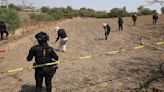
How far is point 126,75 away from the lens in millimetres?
11977

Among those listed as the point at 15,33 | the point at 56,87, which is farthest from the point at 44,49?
the point at 15,33

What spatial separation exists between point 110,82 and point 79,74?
170 centimetres

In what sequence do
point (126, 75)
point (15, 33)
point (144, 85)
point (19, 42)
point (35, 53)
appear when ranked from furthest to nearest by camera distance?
point (15, 33) → point (19, 42) → point (126, 75) → point (144, 85) → point (35, 53)

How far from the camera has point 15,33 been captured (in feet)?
121

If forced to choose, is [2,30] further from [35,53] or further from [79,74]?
[35,53]

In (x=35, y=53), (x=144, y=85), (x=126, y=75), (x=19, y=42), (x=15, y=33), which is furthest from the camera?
(x=15, y=33)

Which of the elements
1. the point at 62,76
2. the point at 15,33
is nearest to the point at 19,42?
the point at 15,33

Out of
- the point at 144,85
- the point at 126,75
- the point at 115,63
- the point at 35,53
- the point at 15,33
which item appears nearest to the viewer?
the point at 35,53

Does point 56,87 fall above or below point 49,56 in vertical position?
below

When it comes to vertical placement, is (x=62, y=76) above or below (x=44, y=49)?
below

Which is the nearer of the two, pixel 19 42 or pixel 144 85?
pixel 144 85

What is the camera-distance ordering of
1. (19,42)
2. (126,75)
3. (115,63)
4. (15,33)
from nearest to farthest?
1. (126,75)
2. (115,63)
3. (19,42)
4. (15,33)

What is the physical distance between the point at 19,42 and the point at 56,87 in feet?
50.0

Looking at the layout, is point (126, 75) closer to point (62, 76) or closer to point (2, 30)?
point (62, 76)
